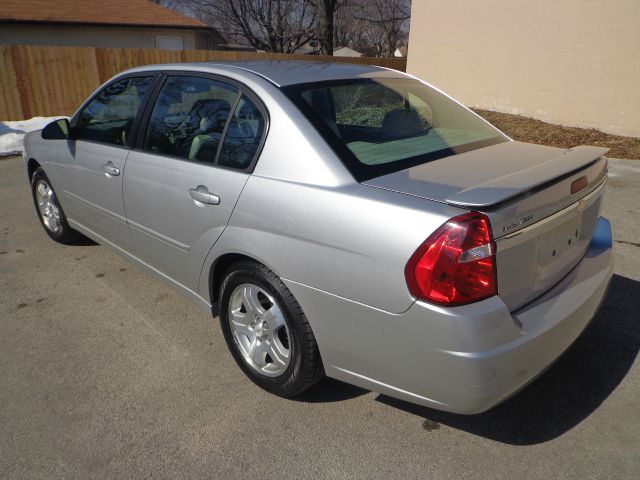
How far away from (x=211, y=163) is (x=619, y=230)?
163 inches

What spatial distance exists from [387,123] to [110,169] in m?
1.90

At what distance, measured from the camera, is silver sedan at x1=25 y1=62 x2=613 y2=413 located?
196cm

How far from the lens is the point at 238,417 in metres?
2.60

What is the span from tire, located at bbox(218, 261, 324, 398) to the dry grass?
8077 mm

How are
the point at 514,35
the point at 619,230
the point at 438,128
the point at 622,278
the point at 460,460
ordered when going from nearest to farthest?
1. the point at 460,460
2. the point at 438,128
3. the point at 622,278
4. the point at 619,230
5. the point at 514,35

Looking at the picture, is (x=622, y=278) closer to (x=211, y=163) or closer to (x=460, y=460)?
(x=460, y=460)

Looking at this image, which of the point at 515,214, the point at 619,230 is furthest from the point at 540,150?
the point at 619,230

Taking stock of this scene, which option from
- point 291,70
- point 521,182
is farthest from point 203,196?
point 521,182

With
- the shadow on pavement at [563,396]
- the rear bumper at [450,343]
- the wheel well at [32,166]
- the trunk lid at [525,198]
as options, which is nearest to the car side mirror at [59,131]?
the wheel well at [32,166]

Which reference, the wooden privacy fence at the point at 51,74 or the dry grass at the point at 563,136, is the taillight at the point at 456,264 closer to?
the dry grass at the point at 563,136

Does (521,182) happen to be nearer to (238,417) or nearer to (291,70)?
(291,70)

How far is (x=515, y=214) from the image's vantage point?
1997mm

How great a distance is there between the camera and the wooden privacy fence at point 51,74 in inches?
502

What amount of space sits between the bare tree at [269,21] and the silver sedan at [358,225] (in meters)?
30.1
